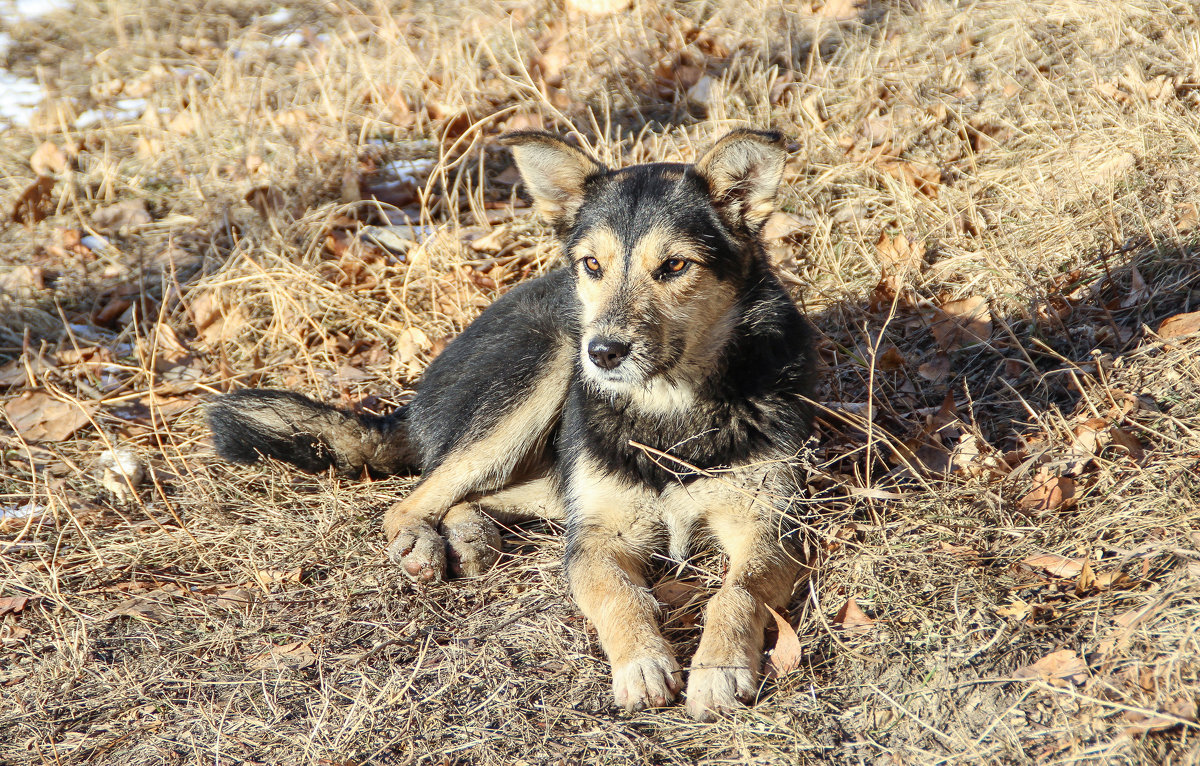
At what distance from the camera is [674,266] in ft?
12.1

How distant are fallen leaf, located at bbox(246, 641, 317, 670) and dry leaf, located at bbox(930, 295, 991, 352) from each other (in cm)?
361

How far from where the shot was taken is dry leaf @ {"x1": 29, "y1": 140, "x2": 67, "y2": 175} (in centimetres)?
759

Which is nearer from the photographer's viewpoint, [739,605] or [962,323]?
[739,605]

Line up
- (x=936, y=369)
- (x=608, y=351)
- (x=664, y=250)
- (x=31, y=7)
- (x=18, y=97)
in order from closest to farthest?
(x=608, y=351)
(x=664, y=250)
(x=936, y=369)
(x=18, y=97)
(x=31, y=7)

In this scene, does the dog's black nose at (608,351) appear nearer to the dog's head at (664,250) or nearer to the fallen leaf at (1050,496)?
the dog's head at (664,250)

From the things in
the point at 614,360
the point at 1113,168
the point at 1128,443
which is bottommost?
the point at 1128,443

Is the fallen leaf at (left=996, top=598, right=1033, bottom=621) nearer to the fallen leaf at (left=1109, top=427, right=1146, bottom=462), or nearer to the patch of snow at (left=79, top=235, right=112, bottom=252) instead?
the fallen leaf at (left=1109, top=427, right=1146, bottom=462)

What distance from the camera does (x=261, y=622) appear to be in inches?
146

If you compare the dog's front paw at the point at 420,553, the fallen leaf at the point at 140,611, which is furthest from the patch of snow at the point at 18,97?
the dog's front paw at the point at 420,553

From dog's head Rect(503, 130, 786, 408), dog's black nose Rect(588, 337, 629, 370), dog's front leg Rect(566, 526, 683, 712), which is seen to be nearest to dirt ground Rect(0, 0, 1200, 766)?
dog's front leg Rect(566, 526, 683, 712)

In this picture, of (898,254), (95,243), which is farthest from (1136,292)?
(95,243)

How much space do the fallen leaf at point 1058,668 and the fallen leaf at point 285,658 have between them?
259 centimetres

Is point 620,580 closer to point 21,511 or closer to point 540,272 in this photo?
point 540,272

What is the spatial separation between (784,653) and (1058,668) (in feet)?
2.86
